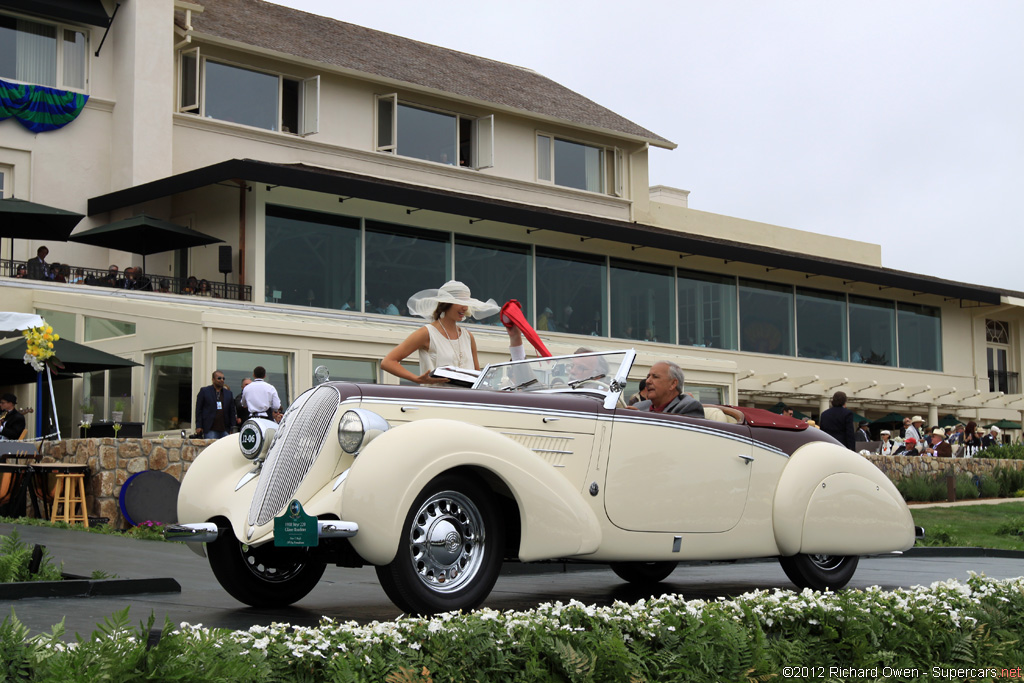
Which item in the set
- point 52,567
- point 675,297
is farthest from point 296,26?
point 52,567

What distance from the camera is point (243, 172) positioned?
75.8ft

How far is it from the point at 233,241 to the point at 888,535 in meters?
18.5

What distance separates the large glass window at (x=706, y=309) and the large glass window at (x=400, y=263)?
798cm

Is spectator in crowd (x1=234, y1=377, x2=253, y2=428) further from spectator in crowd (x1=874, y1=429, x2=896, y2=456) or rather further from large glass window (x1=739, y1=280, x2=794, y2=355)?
large glass window (x1=739, y1=280, x2=794, y2=355)

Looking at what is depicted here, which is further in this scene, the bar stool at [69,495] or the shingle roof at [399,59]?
the shingle roof at [399,59]

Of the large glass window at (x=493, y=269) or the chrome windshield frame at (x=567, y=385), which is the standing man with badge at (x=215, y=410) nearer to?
the chrome windshield frame at (x=567, y=385)

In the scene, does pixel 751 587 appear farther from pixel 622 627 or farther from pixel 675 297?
pixel 675 297

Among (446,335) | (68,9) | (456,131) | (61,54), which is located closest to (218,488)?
(446,335)

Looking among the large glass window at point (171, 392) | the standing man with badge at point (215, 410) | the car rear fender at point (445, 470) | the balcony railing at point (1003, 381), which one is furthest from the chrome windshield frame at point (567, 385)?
the balcony railing at point (1003, 381)

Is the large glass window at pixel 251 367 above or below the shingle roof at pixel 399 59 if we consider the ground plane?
below

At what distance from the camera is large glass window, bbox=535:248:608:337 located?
28859 mm

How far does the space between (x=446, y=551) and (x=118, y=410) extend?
1491 cm

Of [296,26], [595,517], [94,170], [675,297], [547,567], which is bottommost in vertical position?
[547,567]

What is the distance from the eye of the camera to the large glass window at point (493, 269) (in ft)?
90.1
